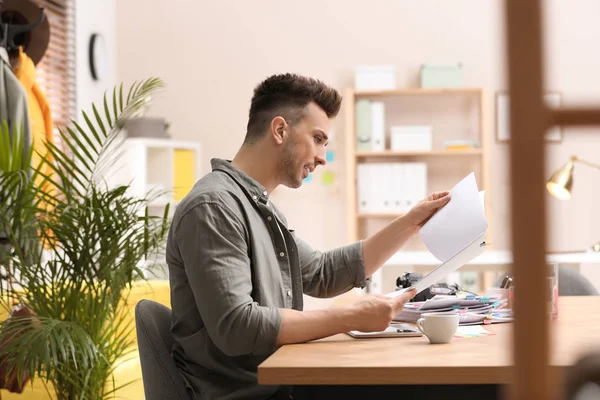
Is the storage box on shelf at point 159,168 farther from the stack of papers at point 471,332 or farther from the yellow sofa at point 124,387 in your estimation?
the stack of papers at point 471,332

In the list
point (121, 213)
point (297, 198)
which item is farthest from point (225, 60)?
point (121, 213)

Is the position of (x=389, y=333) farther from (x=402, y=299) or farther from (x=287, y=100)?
(x=287, y=100)

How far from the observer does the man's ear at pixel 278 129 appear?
1.88 m

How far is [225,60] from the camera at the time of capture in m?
5.69

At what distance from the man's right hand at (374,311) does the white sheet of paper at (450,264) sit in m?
0.04

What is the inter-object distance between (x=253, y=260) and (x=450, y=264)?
1.33ft

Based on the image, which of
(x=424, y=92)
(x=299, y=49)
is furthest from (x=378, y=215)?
(x=299, y=49)

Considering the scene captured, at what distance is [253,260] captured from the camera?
5.36ft

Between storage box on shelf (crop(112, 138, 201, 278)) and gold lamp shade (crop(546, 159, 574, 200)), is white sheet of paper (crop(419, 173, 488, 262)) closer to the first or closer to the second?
gold lamp shade (crop(546, 159, 574, 200))

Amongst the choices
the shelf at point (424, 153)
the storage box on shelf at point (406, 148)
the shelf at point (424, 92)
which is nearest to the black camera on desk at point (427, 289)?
the storage box on shelf at point (406, 148)

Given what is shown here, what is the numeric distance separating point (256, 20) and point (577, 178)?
2515mm

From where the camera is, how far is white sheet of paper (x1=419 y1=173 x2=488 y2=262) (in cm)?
165

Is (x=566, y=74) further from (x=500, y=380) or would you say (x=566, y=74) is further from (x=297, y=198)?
(x=500, y=380)

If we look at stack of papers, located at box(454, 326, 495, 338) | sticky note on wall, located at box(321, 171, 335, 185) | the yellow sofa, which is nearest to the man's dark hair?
stack of papers, located at box(454, 326, 495, 338)
